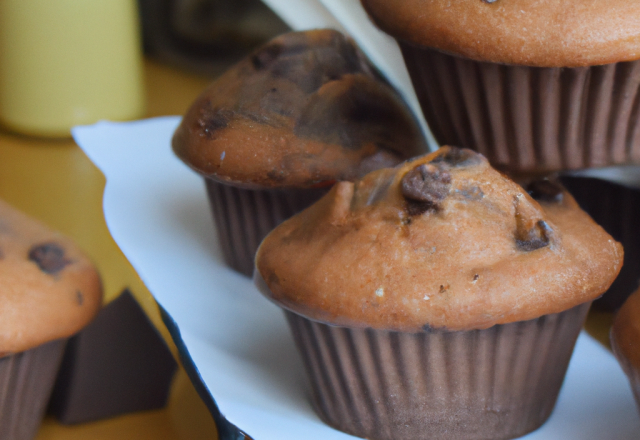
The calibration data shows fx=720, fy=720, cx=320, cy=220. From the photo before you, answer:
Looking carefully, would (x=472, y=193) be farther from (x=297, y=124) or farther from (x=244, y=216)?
(x=244, y=216)

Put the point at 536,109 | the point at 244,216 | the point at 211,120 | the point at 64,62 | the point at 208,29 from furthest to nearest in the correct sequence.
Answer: the point at 208,29
the point at 64,62
the point at 244,216
the point at 211,120
the point at 536,109

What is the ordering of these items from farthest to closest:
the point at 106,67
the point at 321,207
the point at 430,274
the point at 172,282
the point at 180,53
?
the point at 180,53 → the point at 106,67 → the point at 172,282 → the point at 321,207 → the point at 430,274

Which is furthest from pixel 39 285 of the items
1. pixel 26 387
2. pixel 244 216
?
pixel 244 216

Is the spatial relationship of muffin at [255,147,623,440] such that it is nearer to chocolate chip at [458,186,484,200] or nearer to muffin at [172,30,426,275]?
chocolate chip at [458,186,484,200]

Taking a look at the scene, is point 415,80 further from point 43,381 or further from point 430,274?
point 43,381

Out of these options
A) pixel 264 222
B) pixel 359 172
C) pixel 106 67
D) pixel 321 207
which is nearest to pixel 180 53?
pixel 106 67

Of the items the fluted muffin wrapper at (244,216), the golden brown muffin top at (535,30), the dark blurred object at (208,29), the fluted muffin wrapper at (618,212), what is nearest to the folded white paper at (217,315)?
the fluted muffin wrapper at (244,216)
